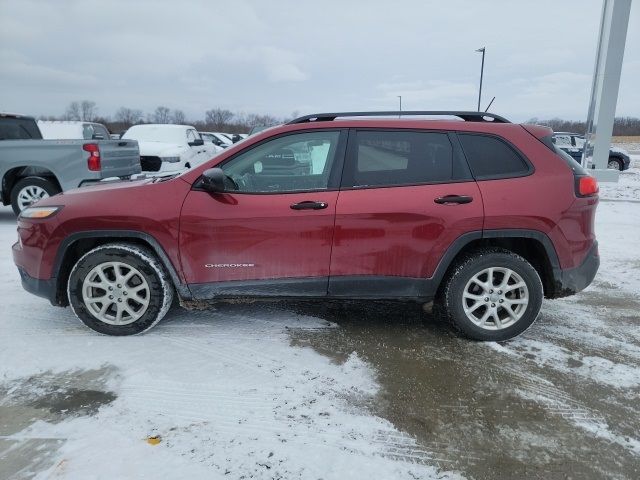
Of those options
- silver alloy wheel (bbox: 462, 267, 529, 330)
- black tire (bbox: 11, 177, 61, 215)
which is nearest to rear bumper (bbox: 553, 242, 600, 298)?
silver alloy wheel (bbox: 462, 267, 529, 330)

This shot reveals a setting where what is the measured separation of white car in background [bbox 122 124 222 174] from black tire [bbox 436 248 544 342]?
261 inches

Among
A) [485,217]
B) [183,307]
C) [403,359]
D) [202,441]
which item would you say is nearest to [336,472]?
[202,441]

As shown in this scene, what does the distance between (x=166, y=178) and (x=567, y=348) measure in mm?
3349

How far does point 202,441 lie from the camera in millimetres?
2328

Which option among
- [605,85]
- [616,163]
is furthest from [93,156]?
[616,163]

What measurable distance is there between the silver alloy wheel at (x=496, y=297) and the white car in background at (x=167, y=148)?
6700mm

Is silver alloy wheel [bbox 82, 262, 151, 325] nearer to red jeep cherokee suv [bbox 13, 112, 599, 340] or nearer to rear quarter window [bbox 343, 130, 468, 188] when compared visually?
red jeep cherokee suv [bbox 13, 112, 599, 340]

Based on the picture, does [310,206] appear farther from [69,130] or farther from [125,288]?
[69,130]

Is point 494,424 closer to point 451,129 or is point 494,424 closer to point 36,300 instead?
point 451,129

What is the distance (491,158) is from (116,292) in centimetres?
301

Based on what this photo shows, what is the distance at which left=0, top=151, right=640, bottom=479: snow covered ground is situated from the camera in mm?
2201

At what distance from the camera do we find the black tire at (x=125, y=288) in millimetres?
3381

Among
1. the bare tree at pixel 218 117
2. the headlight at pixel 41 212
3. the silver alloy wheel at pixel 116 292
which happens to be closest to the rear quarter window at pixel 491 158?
the silver alloy wheel at pixel 116 292

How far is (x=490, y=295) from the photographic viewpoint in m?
3.43
